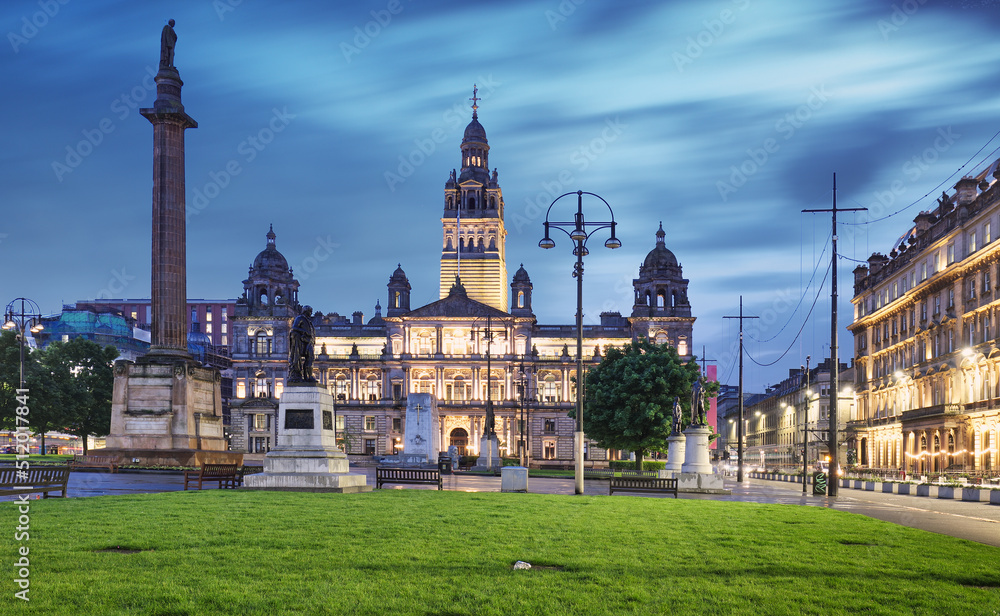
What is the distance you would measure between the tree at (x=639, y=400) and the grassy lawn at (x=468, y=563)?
4446cm

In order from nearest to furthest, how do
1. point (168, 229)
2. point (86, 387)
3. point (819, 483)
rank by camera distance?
point (819, 483) < point (168, 229) < point (86, 387)

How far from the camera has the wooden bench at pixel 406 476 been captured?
94.7ft

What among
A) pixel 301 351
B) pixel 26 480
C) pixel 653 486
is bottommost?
pixel 653 486

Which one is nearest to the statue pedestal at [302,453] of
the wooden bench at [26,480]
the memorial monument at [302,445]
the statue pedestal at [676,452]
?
the memorial monument at [302,445]

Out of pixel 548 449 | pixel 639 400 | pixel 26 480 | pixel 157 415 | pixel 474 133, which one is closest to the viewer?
pixel 26 480

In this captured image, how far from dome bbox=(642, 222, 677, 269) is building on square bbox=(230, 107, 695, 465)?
15 cm

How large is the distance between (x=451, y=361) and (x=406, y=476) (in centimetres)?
9095

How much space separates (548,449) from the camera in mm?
118562

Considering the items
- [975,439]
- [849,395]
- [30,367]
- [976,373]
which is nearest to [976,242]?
[976,373]

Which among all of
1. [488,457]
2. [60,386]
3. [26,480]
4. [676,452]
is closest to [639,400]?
[488,457]

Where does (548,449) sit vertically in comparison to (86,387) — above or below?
below

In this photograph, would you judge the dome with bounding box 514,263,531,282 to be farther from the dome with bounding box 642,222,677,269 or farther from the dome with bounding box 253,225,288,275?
the dome with bounding box 253,225,288,275

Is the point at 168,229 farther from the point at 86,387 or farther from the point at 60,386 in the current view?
the point at 86,387

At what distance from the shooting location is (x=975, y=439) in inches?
2266
